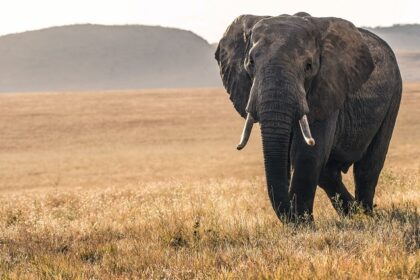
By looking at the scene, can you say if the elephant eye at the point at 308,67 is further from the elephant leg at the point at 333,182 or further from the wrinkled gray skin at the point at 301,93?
the elephant leg at the point at 333,182

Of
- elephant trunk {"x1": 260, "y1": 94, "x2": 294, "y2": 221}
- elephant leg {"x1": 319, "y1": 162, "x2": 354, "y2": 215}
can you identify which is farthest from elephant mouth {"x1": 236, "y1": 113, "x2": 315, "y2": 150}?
elephant leg {"x1": 319, "y1": 162, "x2": 354, "y2": 215}

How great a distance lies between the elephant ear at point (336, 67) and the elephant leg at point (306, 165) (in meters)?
0.19

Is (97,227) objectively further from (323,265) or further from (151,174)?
(151,174)

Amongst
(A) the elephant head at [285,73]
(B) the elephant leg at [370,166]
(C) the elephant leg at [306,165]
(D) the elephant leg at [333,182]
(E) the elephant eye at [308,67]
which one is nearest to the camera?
(A) the elephant head at [285,73]

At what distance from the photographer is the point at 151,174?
31391mm

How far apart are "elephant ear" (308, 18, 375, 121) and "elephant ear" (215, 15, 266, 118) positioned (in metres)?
0.73

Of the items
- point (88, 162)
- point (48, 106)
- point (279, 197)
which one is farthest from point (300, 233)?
point (48, 106)

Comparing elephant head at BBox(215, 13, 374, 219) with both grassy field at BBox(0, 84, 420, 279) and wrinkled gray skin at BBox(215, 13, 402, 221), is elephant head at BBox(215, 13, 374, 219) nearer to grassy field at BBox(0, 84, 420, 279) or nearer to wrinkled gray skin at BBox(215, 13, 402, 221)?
wrinkled gray skin at BBox(215, 13, 402, 221)

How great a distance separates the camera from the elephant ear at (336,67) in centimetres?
755

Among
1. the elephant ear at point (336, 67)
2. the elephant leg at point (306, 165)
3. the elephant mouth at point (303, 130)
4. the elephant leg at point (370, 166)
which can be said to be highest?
the elephant ear at point (336, 67)

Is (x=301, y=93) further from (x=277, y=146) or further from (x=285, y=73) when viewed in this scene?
(x=277, y=146)

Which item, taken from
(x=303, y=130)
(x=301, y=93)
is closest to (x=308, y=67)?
(x=301, y=93)

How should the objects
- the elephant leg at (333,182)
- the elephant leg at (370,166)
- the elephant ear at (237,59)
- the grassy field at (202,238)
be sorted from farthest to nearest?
the elephant leg at (370,166) < the elephant leg at (333,182) < the elephant ear at (237,59) < the grassy field at (202,238)

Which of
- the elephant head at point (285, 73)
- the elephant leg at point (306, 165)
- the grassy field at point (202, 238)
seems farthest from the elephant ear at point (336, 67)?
the grassy field at point (202, 238)
